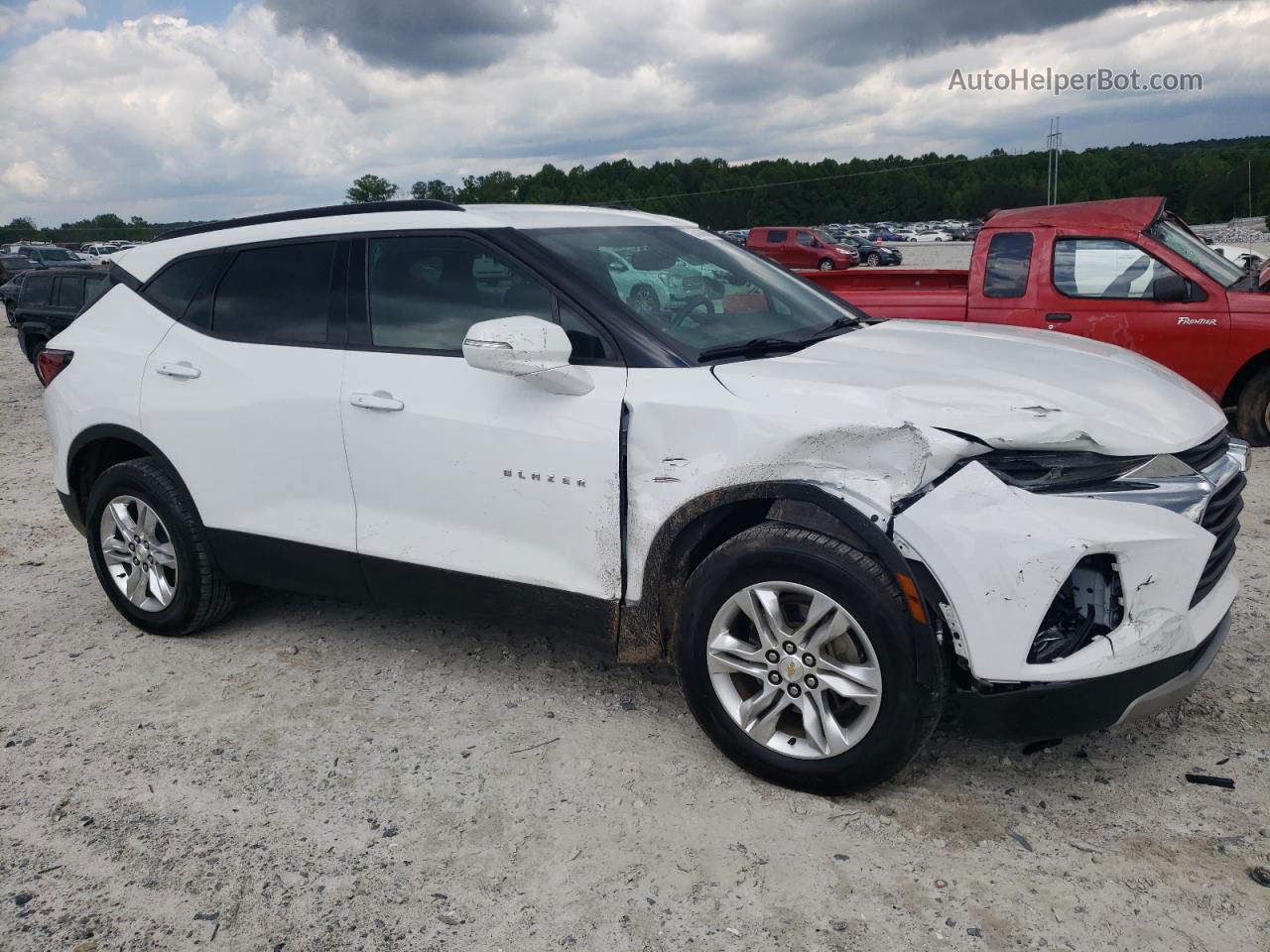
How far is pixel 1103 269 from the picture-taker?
7.33 meters

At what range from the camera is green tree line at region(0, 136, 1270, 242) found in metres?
91.2

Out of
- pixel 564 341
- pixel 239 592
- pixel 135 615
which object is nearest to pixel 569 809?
pixel 564 341

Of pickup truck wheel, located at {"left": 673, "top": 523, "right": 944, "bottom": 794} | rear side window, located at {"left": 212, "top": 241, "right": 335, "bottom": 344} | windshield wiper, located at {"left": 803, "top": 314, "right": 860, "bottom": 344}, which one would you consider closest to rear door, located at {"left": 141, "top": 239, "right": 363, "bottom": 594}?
rear side window, located at {"left": 212, "top": 241, "right": 335, "bottom": 344}

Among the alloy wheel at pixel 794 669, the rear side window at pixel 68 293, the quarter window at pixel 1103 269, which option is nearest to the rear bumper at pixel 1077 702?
the alloy wheel at pixel 794 669

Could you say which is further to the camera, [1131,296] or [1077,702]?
[1131,296]

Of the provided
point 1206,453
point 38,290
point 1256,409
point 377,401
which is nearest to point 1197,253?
point 1256,409

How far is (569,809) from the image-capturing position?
3170 millimetres

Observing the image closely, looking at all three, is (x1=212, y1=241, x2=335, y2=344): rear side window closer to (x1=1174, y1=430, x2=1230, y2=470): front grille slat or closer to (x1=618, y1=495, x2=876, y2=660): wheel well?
(x1=618, y1=495, x2=876, y2=660): wheel well

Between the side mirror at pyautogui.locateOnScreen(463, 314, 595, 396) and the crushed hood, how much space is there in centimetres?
51

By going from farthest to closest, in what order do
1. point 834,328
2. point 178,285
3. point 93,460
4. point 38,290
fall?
point 38,290
point 93,460
point 178,285
point 834,328

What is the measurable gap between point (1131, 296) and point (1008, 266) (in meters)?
0.87

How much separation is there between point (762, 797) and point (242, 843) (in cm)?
158

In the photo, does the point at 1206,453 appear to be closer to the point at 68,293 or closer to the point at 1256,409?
the point at 1256,409

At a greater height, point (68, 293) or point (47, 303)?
point (68, 293)
